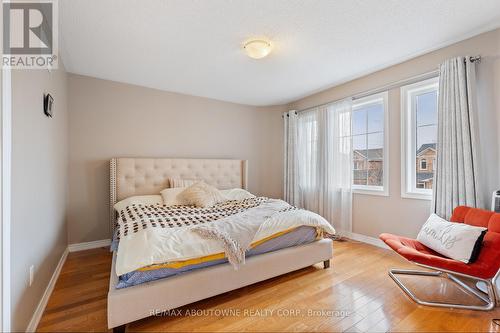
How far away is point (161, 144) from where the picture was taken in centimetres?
382

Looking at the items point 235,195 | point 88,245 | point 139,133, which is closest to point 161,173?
point 139,133

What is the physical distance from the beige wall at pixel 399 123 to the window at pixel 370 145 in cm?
11

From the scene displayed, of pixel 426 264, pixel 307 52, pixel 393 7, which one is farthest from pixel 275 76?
pixel 426 264

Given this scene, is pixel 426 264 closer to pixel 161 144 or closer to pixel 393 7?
pixel 393 7

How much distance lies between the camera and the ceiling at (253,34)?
1920 millimetres

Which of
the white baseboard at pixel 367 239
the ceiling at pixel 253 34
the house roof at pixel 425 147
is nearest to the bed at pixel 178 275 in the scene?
the white baseboard at pixel 367 239

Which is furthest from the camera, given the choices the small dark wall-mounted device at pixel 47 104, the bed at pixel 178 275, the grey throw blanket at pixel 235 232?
the small dark wall-mounted device at pixel 47 104

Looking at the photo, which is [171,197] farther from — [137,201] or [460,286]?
[460,286]

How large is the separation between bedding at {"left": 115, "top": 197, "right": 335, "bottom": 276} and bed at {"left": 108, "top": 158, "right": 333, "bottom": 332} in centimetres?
18

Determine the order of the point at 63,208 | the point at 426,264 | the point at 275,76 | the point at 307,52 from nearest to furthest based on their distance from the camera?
the point at 426,264
the point at 307,52
the point at 63,208
the point at 275,76

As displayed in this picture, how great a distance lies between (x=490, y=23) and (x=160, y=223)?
370 centimetres

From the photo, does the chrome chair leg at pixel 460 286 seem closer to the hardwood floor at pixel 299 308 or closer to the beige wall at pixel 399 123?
the hardwood floor at pixel 299 308

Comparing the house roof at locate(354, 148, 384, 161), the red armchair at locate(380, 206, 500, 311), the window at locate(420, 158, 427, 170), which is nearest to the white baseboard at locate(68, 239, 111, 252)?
the red armchair at locate(380, 206, 500, 311)

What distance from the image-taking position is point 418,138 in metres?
2.96
